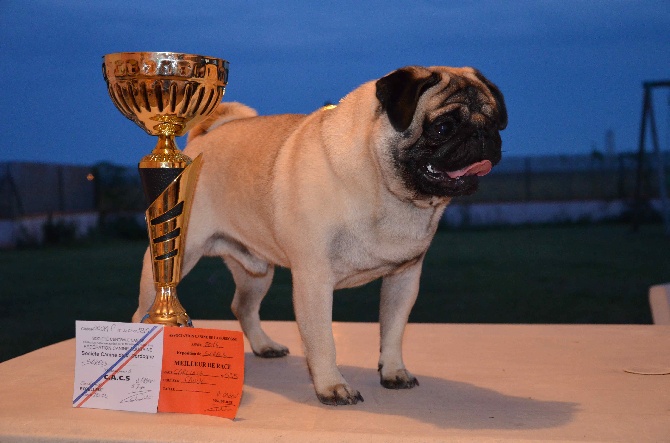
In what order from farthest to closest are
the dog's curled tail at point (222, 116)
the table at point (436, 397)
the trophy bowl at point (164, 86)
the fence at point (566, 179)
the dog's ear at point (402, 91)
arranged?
the fence at point (566, 179) → the dog's curled tail at point (222, 116) → the trophy bowl at point (164, 86) → the dog's ear at point (402, 91) → the table at point (436, 397)

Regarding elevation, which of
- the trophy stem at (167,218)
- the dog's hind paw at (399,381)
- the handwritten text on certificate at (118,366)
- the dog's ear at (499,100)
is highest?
the dog's ear at (499,100)

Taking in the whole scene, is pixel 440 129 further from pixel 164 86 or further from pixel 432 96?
pixel 164 86

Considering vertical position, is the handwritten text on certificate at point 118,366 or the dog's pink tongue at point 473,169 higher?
the dog's pink tongue at point 473,169

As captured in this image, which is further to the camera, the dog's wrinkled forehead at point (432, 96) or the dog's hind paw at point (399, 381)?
the dog's hind paw at point (399, 381)

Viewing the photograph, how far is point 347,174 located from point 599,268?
376cm

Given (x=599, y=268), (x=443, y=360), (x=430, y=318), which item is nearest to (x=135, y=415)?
(x=443, y=360)

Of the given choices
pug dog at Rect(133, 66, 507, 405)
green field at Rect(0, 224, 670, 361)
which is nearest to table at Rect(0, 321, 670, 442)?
pug dog at Rect(133, 66, 507, 405)

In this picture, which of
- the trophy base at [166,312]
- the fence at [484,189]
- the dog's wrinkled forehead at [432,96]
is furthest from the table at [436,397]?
the fence at [484,189]

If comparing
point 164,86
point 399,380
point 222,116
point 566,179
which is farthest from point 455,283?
point 164,86

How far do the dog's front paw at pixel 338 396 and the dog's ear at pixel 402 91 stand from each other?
606 millimetres

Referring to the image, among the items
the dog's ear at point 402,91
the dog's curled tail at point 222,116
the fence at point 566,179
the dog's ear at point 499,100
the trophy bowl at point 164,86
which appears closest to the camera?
the dog's ear at point 402,91

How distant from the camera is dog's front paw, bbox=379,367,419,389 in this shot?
6.34ft

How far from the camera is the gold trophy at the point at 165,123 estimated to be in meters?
1.87

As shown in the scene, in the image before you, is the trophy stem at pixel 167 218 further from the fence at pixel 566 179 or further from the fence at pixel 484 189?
the fence at pixel 566 179
